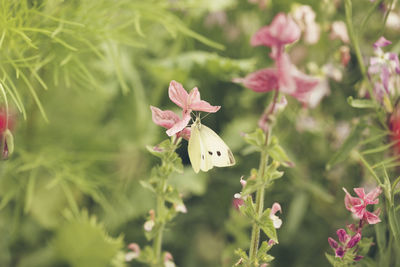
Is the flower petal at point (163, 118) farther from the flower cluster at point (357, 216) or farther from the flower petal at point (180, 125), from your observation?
the flower cluster at point (357, 216)

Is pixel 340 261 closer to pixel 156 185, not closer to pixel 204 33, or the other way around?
pixel 156 185

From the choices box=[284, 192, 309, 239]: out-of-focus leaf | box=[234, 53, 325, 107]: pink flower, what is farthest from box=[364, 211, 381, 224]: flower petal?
box=[284, 192, 309, 239]: out-of-focus leaf

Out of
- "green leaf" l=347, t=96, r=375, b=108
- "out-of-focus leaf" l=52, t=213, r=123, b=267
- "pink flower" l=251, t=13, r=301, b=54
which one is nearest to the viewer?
"pink flower" l=251, t=13, r=301, b=54

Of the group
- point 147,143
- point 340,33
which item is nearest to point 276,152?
point 340,33

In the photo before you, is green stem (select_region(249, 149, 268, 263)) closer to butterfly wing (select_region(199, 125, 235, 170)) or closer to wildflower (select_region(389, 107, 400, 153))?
butterfly wing (select_region(199, 125, 235, 170))

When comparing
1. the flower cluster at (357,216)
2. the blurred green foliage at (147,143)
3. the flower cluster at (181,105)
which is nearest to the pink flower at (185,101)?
the flower cluster at (181,105)

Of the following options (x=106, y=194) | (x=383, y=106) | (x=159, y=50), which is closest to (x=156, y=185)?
(x=383, y=106)
